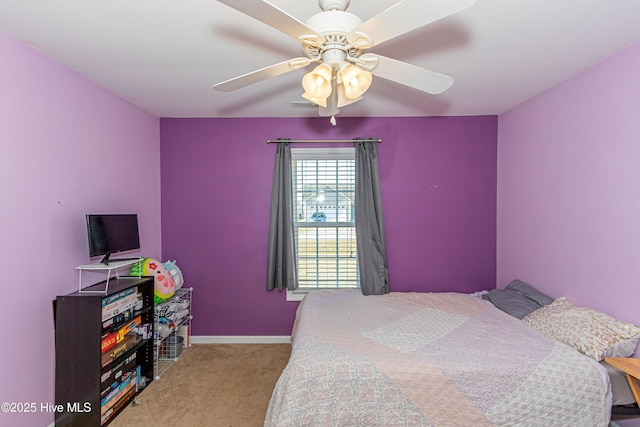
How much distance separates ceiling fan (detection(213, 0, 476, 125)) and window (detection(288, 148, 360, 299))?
200 centimetres

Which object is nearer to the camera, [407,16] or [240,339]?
[407,16]

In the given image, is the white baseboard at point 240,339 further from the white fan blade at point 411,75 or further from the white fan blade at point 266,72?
the white fan blade at point 411,75

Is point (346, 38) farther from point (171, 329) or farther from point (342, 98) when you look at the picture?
point (171, 329)

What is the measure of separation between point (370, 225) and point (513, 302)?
143cm

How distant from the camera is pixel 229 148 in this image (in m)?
3.47

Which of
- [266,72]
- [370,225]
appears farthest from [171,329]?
[266,72]

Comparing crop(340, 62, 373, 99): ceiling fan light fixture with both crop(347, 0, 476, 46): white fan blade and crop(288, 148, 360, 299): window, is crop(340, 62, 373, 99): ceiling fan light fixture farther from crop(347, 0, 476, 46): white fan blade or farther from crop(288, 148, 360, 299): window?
crop(288, 148, 360, 299): window

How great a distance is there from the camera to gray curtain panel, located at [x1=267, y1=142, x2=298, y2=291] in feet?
11.0

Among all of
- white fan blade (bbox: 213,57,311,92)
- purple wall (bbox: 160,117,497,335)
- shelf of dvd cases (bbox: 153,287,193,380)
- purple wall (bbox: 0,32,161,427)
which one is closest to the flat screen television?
purple wall (bbox: 0,32,161,427)

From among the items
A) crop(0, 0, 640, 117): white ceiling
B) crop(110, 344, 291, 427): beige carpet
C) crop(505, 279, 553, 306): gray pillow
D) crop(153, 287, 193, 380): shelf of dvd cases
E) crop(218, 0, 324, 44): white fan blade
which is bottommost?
crop(110, 344, 291, 427): beige carpet

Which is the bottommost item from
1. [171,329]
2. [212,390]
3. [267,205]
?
[212,390]

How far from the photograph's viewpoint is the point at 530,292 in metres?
2.72

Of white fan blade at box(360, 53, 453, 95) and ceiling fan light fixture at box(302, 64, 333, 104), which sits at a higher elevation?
white fan blade at box(360, 53, 453, 95)

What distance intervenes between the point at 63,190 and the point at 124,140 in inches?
33.2
